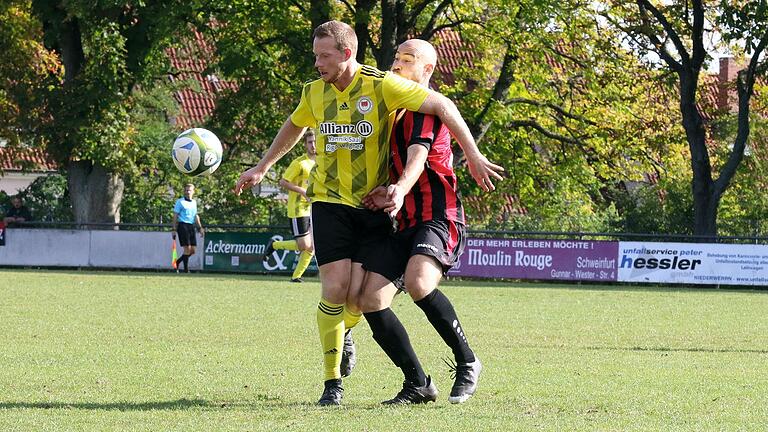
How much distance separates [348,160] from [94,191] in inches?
1085

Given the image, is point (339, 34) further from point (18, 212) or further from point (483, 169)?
point (18, 212)

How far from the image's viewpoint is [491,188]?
23.7 ft

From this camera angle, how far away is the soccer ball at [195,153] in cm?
988

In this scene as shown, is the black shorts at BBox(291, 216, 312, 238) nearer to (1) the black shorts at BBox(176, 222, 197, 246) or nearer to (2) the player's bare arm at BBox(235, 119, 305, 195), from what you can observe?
(1) the black shorts at BBox(176, 222, 197, 246)

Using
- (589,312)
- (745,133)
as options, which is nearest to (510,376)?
(589,312)

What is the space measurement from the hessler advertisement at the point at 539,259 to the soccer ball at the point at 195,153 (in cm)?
1796

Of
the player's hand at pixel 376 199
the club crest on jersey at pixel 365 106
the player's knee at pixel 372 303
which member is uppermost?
Result: the club crest on jersey at pixel 365 106

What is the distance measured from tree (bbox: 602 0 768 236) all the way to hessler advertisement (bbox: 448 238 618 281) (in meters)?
3.98

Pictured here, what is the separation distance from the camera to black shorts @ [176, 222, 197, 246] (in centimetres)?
2731

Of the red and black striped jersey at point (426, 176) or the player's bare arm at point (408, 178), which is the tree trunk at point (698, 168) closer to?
the red and black striped jersey at point (426, 176)

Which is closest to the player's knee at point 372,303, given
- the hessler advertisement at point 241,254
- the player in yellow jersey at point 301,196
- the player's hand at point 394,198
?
the player's hand at point 394,198

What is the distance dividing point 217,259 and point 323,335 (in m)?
22.3

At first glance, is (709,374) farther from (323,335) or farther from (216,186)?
(216,186)

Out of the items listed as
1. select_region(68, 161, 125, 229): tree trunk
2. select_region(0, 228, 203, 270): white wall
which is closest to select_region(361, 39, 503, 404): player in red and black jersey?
select_region(0, 228, 203, 270): white wall
